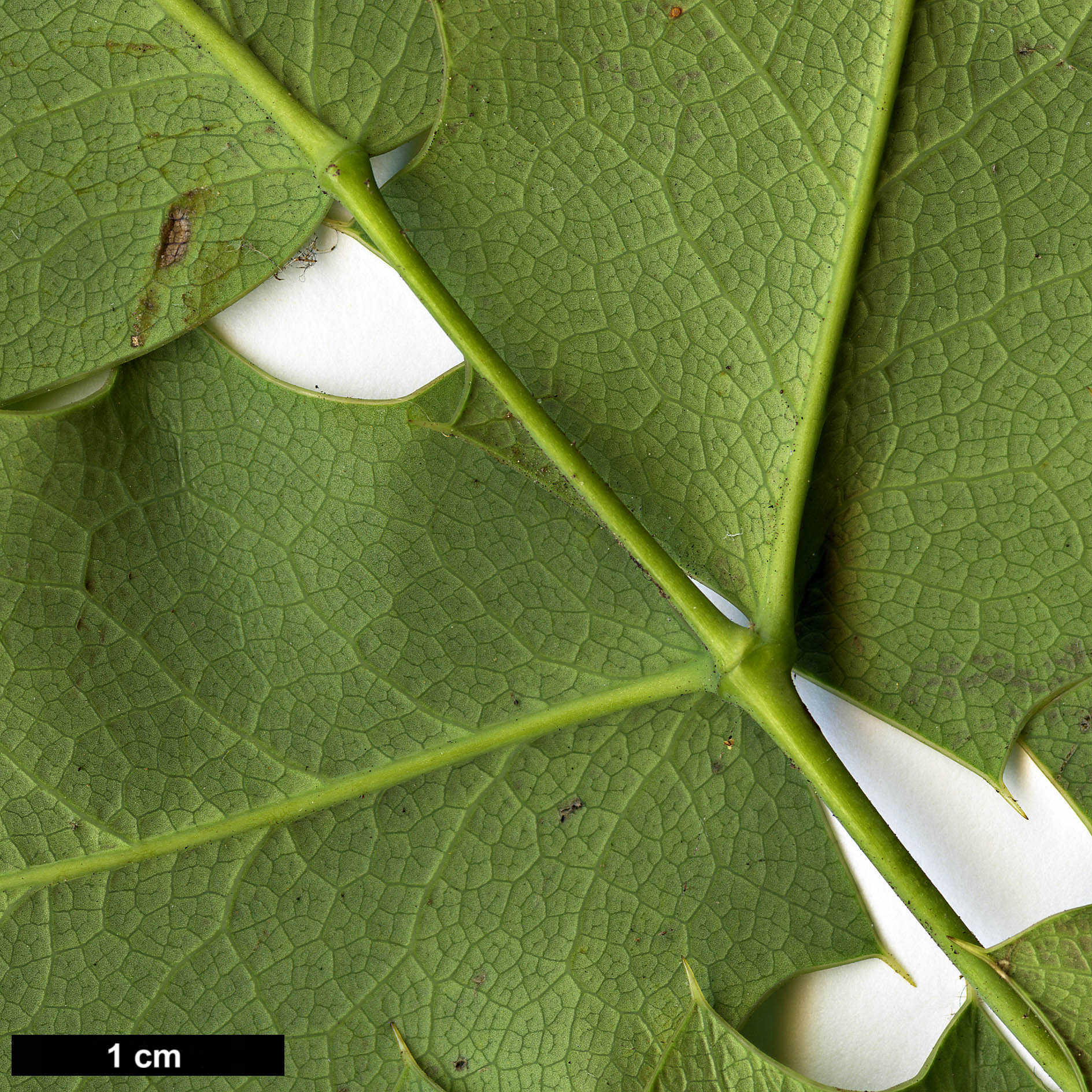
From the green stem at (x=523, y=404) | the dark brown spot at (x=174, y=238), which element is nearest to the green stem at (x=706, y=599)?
the green stem at (x=523, y=404)

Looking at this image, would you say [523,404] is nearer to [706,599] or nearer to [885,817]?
[706,599]

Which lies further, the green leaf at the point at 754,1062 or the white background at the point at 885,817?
the white background at the point at 885,817

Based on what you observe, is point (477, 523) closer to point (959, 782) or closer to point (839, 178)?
point (839, 178)

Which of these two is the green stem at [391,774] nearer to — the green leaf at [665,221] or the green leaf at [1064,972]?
the green leaf at [665,221]

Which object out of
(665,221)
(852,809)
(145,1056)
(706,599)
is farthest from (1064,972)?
(145,1056)

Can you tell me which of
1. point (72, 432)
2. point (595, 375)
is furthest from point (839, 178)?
point (72, 432)

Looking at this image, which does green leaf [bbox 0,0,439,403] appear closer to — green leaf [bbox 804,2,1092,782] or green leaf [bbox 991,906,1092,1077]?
green leaf [bbox 804,2,1092,782]

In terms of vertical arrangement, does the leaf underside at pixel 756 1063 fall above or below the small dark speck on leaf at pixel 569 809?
below

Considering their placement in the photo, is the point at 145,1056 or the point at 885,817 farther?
the point at 885,817
